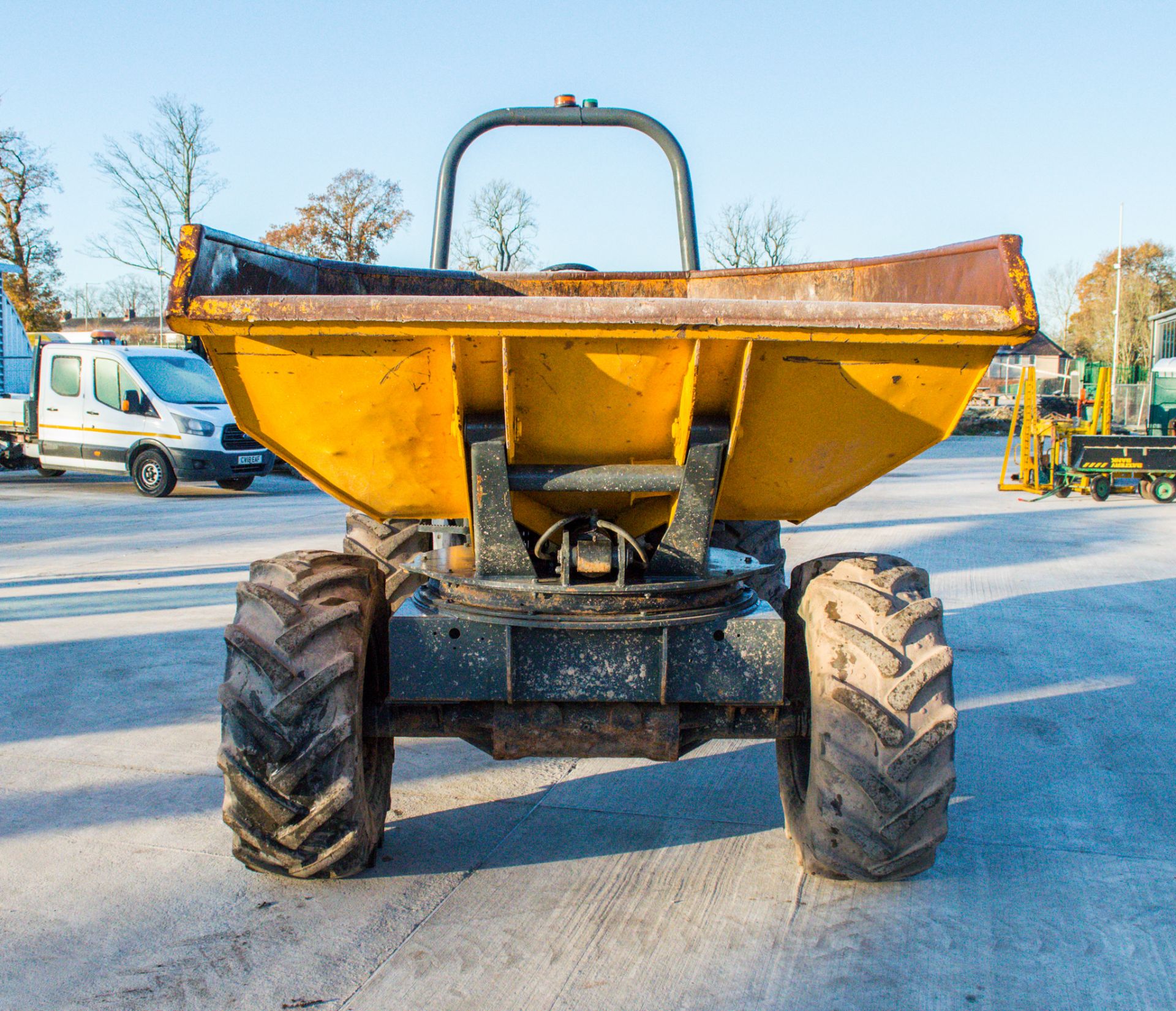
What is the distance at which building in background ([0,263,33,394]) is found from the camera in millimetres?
19047

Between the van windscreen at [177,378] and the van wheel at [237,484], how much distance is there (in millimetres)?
1147

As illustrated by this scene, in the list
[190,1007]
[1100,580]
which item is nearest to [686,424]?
[190,1007]

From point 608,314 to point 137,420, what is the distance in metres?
13.4

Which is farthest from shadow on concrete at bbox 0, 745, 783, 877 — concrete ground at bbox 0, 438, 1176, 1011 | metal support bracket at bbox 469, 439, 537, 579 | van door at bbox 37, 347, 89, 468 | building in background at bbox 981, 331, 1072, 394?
building in background at bbox 981, 331, 1072, 394

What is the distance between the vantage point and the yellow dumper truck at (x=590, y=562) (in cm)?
254

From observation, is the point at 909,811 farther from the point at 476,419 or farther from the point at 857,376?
the point at 476,419

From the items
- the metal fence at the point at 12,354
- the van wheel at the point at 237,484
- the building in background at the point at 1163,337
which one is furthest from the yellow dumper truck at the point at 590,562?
the building in background at the point at 1163,337

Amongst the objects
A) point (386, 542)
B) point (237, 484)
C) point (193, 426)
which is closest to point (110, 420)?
point (193, 426)

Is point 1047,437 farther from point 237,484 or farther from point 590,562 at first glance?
point 590,562

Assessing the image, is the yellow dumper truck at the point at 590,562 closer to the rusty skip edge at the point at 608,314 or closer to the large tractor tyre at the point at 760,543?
the rusty skip edge at the point at 608,314

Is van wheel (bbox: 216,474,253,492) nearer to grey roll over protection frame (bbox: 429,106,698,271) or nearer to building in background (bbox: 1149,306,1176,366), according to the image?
grey roll over protection frame (bbox: 429,106,698,271)

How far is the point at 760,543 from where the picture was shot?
4.98m

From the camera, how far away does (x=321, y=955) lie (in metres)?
2.65

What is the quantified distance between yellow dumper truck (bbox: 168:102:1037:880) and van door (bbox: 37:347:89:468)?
1318cm
